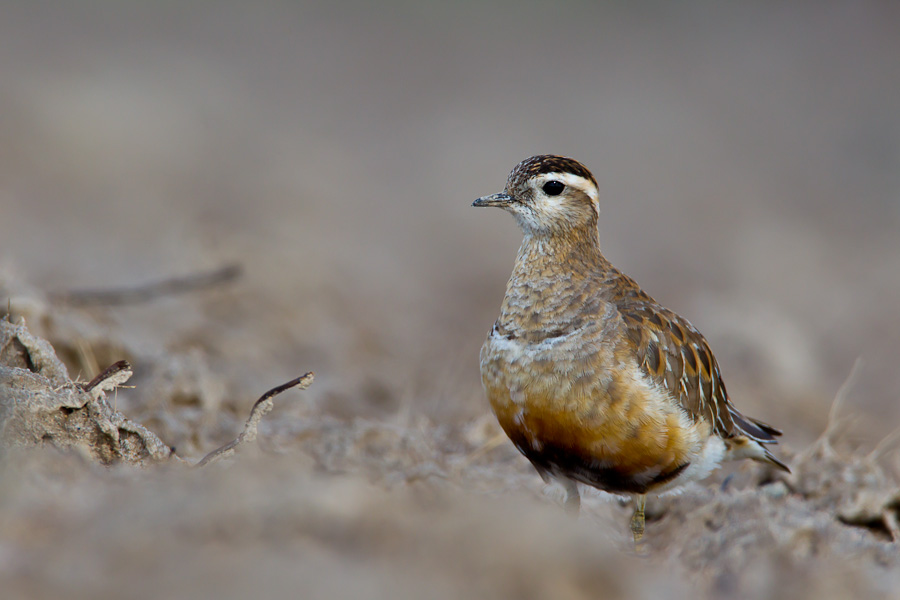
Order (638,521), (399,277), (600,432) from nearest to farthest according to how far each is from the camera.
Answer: (600,432) < (638,521) < (399,277)

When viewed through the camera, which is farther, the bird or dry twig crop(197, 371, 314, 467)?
the bird

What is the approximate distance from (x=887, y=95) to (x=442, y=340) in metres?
22.4

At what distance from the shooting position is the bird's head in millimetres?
6598

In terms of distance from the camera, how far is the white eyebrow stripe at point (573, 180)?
260 inches

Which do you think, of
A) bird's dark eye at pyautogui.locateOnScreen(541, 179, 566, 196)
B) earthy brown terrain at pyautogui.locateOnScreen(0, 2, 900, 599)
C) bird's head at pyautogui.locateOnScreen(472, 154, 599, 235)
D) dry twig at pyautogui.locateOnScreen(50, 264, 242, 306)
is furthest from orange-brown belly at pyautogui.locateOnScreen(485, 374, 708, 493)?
dry twig at pyautogui.locateOnScreen(50, 264, 242, 306)

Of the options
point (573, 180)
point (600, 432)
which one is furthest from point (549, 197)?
point (600, 432)

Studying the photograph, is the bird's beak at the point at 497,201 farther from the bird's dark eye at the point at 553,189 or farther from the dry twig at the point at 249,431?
the dry twig at the point at 249,431

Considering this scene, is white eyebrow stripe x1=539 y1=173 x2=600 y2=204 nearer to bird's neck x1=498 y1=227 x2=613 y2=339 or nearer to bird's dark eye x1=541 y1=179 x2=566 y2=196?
bird's dark eye x1=541 y1=179 x2=566 y2=196

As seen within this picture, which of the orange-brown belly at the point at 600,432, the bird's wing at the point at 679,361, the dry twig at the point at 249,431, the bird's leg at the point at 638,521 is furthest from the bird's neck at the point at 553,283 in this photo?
the dry twig at the point at 249,431

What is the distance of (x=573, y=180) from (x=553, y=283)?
0.78 metres

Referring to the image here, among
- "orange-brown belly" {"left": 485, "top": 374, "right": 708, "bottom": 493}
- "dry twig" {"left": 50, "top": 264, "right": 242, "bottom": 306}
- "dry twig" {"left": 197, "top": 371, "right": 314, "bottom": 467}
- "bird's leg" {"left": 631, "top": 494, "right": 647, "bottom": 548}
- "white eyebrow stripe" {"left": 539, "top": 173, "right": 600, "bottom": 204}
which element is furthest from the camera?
"dry twig" {"left": 50, "top": 264, "right": 242, "bottom": 306}

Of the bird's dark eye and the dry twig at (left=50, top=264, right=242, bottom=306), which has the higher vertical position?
the bird's dark eye

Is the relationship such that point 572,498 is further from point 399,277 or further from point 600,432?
point 399,277

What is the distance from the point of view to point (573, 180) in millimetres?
6621
